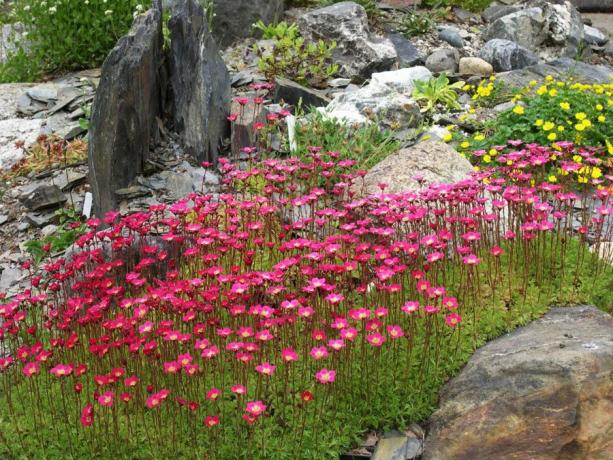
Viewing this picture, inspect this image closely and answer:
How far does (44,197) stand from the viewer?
8102mm

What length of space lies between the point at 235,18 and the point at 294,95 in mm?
3424

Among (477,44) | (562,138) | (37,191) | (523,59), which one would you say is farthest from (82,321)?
(477,44)

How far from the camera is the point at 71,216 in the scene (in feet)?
25.9

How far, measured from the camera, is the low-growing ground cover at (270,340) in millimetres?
4633

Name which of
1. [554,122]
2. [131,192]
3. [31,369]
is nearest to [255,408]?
[31,369]

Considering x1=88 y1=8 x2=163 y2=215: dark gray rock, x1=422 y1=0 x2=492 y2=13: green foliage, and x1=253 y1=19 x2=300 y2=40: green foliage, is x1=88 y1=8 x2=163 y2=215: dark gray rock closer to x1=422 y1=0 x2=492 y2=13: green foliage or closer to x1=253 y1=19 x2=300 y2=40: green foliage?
x1=253 y1=19 x2=300 y2=40: green foliage

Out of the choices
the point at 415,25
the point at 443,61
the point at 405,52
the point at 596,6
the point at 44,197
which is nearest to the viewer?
the point at 44,197

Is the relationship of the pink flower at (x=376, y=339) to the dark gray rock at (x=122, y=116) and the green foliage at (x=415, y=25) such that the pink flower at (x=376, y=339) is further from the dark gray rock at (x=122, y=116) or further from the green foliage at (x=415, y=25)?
the green foliage at (x=415, y=25)

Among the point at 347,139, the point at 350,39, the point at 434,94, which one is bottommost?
the point at 347,139

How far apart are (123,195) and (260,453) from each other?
13.1 feet

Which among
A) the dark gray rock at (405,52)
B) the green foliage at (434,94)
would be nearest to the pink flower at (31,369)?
the green foliage at (434,94)

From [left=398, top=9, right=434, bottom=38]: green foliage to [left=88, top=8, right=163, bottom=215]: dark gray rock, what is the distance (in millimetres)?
5889

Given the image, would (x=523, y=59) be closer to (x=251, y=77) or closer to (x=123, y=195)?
(x=251, y=77)

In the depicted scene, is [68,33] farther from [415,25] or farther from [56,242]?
[415,25]
